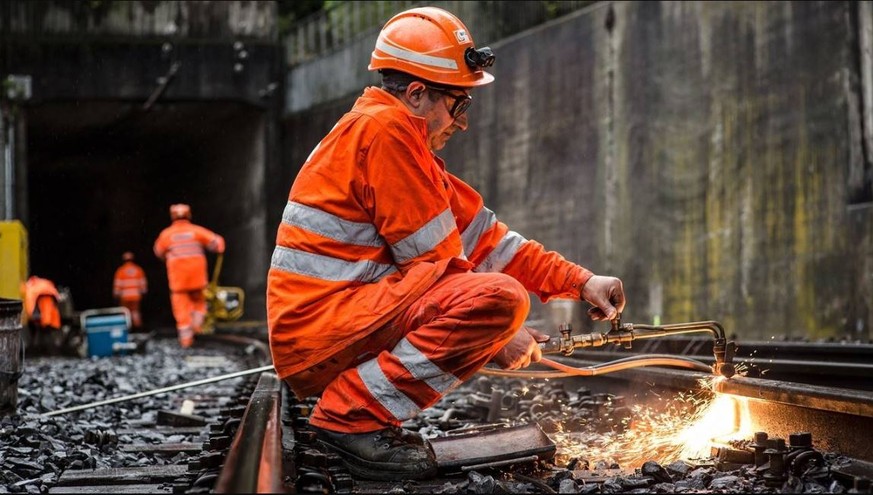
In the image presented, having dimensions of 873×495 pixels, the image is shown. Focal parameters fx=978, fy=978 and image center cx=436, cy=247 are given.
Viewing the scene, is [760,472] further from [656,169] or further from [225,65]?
[225,65]

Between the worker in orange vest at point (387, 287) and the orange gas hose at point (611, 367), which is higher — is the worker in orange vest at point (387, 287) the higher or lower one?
the higher one

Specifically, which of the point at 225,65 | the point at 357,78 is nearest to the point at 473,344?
the point at 357,78

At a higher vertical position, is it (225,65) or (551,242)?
(225,65)

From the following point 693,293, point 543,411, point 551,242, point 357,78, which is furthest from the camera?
point 357,78

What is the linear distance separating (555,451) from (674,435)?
63 centimetres

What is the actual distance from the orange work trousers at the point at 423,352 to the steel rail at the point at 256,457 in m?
0.27

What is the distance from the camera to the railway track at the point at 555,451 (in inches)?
117

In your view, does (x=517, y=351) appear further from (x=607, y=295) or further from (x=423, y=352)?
(x=607, y=295)

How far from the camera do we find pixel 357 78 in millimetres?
18297

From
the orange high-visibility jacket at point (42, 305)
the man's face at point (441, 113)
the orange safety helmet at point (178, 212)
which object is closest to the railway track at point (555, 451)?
the man's face at point (441, 113)

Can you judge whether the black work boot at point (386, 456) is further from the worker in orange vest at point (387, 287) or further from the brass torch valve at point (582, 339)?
the brass torch valve at point (582, 339)

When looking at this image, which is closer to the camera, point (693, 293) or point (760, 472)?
point (760, 472)

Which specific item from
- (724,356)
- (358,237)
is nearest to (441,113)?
(358,237)

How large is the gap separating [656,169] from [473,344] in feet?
27.5
